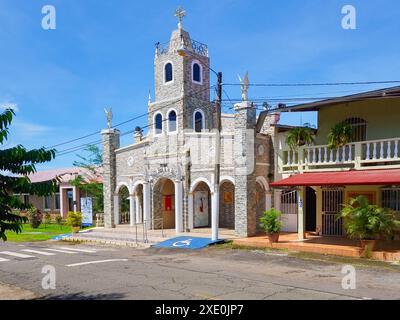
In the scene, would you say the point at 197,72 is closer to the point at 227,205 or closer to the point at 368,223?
the point at 227,205

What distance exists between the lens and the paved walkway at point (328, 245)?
13265 mm

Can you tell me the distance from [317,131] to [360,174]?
14.4ft

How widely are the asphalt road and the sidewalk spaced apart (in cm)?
23


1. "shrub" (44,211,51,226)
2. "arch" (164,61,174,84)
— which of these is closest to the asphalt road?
"arch" (164,61,174,84)

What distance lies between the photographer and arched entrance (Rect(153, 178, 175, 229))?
23.3 m

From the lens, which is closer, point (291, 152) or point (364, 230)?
point (364, 230)

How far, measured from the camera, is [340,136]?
628 inches

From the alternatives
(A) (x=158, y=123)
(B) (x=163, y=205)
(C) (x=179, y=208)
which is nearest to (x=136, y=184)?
(B) (x=163, y=205)

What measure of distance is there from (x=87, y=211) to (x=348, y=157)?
21181 mm
